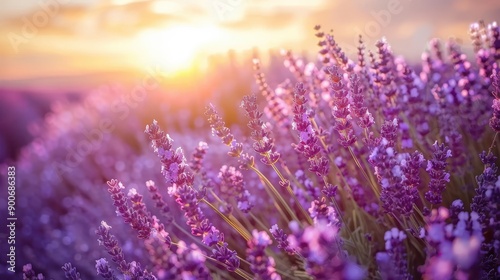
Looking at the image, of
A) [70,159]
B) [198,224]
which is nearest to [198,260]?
[198,224]

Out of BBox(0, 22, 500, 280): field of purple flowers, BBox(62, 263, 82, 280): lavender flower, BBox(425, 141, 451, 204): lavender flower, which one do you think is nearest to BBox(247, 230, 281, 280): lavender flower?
BBox(0, 22, 500, 280): field of purple flowers

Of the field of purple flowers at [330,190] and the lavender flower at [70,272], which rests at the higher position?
the field of purple flowers at [330,190]

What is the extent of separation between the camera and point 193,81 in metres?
9.80

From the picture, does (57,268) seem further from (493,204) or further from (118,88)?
(118,88)

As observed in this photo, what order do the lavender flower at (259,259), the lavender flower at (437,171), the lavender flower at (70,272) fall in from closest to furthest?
1. the lavender flower at (259,259)
2. the lavender flower at (437,171)
3. the lavender flower at (70,272)

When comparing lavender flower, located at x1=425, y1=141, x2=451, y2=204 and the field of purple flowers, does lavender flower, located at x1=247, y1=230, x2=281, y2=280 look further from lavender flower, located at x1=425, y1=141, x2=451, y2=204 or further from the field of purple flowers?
lavender flower, located at x1=425, y1=141, x2=451, y2=204

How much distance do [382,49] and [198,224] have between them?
1585 mm

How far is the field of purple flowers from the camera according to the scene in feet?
5.30

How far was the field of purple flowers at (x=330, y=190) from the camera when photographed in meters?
1.61

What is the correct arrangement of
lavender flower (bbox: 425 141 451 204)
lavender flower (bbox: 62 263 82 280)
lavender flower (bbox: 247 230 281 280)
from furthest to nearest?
lavender flower (bbox: 62 263 82 280) → lavender flower (bbox: 425 141 451 204) → lavender flower (bbox: 247 230 281 280)

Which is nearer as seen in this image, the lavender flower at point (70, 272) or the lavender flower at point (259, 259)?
the lavender flower at point (259, 259)

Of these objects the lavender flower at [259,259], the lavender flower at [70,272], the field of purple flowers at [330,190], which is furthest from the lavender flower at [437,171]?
the lavender flower at [70,272]

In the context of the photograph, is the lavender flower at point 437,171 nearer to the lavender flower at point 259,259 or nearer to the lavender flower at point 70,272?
the lavender flower at point 259,259

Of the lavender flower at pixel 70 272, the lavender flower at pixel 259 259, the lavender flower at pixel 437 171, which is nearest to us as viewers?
the lavender flower at pixel 259 259
